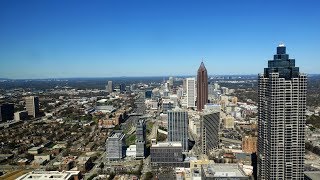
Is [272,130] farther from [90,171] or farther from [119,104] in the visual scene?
[119,104]

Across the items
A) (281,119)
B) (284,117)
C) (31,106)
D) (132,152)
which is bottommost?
(132,152)

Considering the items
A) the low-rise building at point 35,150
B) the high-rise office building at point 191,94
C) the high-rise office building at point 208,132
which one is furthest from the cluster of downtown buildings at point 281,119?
the high-rise office building at point 191,94

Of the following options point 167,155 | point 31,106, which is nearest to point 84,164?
point 167,155

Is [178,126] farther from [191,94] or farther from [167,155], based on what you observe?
[191,94]

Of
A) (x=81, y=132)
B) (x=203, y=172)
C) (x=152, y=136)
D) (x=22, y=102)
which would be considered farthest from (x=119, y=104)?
(x=203, y=172)

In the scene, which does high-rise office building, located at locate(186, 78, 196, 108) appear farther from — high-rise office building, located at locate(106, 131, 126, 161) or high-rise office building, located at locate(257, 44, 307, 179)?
high-rise office building, located at locate(257, 44, 307, 179)

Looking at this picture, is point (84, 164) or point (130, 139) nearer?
point (84, 164)

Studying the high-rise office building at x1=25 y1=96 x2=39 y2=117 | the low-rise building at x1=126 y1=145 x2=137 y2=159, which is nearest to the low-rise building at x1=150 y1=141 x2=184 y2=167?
the low-rise building at x1=126 y1=145 x2=137 y2=159
